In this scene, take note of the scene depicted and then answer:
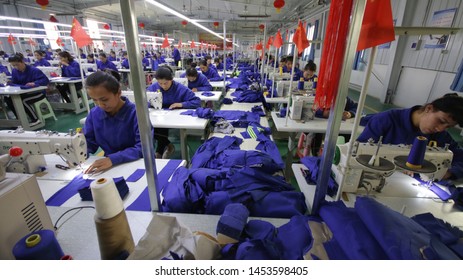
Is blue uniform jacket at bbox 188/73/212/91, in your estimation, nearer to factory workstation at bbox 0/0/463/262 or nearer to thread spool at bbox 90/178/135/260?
factory workstation at bbox 0/0/463/262

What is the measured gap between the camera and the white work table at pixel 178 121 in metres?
3.29

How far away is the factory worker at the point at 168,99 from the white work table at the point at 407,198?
2.70 metres

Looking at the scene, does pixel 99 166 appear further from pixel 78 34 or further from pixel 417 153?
pixel 78 34

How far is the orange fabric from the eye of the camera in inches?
41.9

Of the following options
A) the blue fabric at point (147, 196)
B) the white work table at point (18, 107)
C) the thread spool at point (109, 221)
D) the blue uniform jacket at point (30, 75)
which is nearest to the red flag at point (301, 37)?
the blue fabric at point (147, 196)

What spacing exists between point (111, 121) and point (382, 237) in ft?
8.03

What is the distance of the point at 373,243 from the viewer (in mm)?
914

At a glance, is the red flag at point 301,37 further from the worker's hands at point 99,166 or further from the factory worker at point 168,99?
the worker's hands at point 99,166

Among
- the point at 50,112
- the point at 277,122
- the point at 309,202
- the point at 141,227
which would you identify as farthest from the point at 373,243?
the point at 50,112

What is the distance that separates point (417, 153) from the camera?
1.21 meters

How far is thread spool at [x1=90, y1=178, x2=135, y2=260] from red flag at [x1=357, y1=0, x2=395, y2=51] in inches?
47.5

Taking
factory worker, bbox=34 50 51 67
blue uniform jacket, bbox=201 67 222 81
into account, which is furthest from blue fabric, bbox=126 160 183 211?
factory worker, bbox=34 50 51 67
